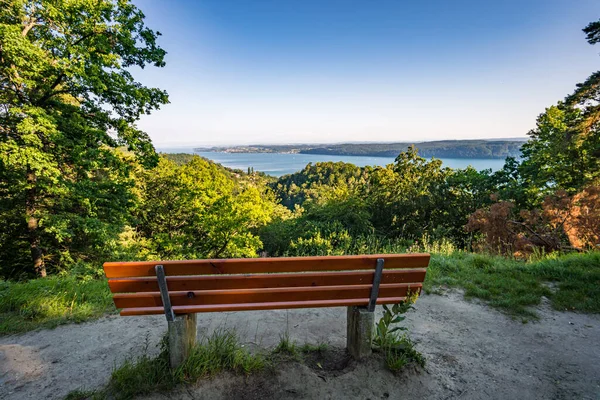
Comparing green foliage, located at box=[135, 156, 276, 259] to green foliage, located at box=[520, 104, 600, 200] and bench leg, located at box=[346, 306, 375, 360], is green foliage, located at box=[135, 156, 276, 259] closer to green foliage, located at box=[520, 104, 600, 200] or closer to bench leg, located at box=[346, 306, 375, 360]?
bench leg, located at box=[346, 306, 375, 360]

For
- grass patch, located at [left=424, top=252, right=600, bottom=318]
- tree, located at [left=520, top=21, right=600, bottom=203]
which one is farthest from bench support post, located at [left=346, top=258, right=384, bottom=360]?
tree, located at [left=520, top=21, right=600, bottom=203]

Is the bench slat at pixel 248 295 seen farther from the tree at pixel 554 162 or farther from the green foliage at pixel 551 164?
the green foliage at pixel 551 164

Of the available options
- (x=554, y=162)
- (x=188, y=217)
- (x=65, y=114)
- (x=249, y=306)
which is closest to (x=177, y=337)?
(x=249, y=306)

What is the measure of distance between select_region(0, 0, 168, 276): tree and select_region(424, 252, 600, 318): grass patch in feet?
30.7

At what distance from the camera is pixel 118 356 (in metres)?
3.06

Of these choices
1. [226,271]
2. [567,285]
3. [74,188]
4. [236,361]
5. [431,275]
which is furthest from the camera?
[74,188]

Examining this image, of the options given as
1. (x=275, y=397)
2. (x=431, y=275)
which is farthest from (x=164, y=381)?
(x=431, y=275)

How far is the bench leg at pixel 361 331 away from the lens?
2732mm

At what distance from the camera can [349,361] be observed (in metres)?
2.79

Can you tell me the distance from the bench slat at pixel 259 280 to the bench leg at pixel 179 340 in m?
0.33

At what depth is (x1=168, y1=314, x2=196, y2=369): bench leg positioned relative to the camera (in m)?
2.52

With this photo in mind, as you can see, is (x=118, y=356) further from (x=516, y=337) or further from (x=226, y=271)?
(x=516, y=337)

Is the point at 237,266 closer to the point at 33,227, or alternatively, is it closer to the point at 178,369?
the point at 178,369

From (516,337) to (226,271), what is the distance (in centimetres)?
347
